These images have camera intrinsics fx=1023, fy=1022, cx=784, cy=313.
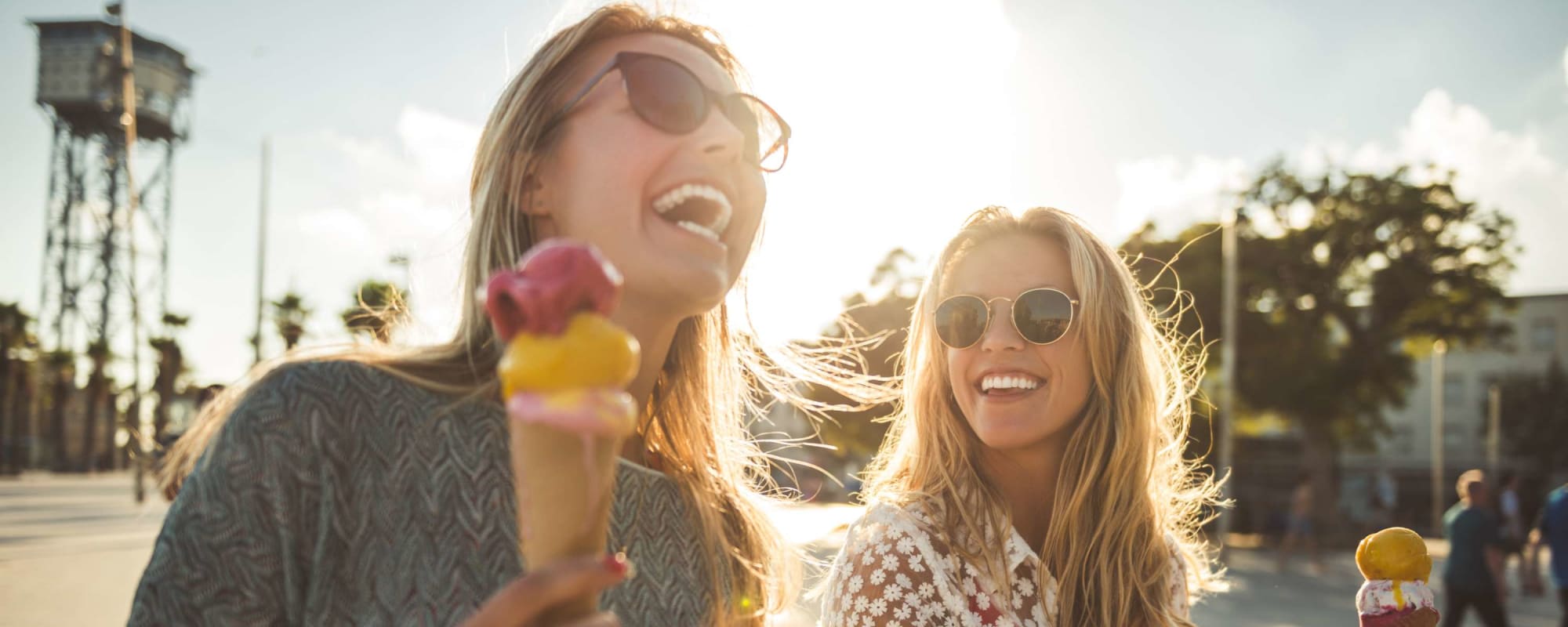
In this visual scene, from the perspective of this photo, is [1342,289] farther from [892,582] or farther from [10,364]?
[10,364]

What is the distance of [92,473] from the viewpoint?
181ft

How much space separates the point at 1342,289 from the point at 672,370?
29.3 m

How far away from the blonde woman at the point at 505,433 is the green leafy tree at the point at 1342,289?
84.4 ft

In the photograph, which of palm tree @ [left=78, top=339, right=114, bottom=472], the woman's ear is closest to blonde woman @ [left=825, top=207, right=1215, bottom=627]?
the woman's ear

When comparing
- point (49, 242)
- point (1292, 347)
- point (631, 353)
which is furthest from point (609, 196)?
point (49, 242)

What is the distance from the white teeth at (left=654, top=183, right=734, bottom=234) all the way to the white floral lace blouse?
3.58 feet

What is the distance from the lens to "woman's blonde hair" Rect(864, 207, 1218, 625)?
2611 mm

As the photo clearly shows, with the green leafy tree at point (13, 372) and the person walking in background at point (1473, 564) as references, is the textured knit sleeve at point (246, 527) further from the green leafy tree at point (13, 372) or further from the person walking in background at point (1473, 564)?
the green leafy tree at point (13, 372)

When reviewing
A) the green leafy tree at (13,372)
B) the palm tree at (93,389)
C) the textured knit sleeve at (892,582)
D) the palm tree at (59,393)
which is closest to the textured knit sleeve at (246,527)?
the textured knit sleeve at (892,582)

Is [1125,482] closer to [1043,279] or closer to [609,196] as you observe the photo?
[1043,279]

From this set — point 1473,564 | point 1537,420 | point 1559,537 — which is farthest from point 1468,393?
point 1473,564

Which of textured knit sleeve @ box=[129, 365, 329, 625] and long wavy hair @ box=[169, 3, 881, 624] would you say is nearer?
textured knit sleeve @ box=[129, 365, 329, 625]

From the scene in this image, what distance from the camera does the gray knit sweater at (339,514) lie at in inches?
49.7

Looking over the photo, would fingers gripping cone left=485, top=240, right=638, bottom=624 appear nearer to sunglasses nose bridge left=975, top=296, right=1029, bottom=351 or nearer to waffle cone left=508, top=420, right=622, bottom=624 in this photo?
waffle cone left=508, top=420, right=622, bottom=624
